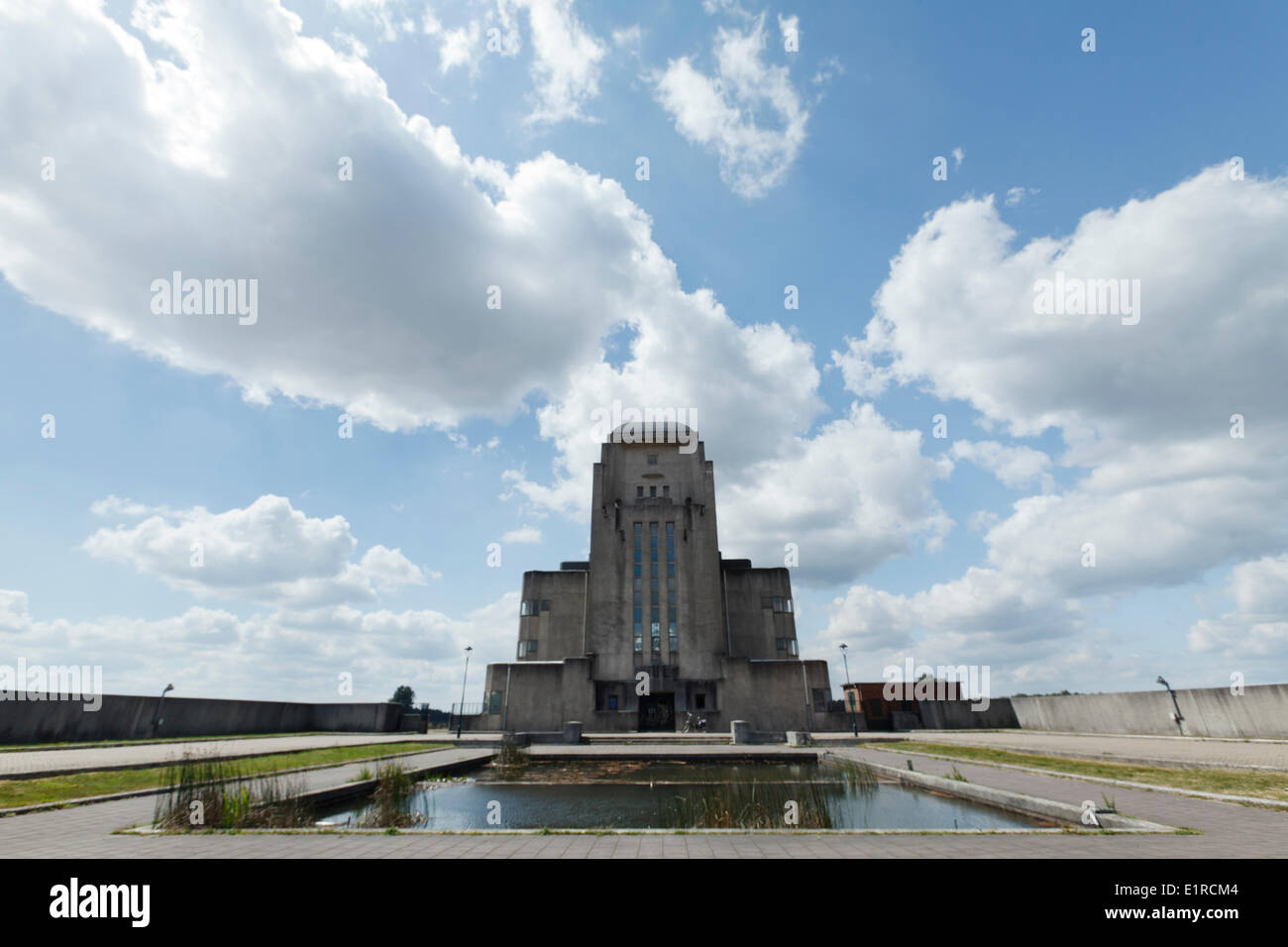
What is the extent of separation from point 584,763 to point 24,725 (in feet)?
77.4

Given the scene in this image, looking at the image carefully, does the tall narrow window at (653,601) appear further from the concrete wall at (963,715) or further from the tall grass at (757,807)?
the tall grass at (757,807)

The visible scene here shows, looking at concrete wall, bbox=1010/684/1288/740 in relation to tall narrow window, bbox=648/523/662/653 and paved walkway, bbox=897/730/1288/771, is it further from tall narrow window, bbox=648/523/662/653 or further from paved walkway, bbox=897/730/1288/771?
tall narrow window, bbox=648/523/662/653

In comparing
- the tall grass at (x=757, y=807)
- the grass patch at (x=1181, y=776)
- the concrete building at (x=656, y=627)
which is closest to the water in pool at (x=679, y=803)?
the tall grass at (x=757, y=807)

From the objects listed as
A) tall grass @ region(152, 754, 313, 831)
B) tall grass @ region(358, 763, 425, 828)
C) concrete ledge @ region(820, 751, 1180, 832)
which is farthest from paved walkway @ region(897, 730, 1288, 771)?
tall grass @ region(152, 754, 313, 831)

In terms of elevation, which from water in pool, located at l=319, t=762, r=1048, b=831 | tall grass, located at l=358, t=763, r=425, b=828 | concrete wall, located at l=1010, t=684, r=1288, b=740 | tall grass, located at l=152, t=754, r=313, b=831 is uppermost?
tall grass, located at l=152, t=754, r=313, b=831

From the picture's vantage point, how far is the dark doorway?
1938 inches

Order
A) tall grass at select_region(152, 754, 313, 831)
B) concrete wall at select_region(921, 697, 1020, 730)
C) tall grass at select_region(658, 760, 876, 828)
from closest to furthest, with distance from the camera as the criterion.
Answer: tall grass at select_region(152, 754, 313, 831) < tall grass at select_region(658, 760, 876, 828) < concrete wall at select_region(921, 697, 1020, 730)

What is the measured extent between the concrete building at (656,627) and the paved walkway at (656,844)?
39.8 meters

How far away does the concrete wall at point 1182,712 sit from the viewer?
2355cm

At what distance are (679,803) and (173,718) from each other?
3251cm

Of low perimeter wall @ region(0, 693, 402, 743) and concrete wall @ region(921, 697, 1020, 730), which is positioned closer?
low perimeter wall @ region(0, 693, 402, 743)

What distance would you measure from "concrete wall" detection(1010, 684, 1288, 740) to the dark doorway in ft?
88.4
